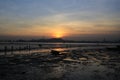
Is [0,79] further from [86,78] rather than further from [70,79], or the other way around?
[86,78]

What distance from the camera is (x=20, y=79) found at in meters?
16.3

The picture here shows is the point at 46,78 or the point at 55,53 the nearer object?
the point at 46,78

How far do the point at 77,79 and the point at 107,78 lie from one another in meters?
3.09

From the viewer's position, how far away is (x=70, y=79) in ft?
54.4

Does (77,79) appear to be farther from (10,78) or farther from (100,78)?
(10,78)

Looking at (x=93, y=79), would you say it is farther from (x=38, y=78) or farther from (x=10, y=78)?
(x=10, y=78)

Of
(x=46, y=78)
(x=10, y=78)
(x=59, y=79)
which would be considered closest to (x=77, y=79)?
(x=59, y=79)

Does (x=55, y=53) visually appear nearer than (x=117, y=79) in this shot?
No

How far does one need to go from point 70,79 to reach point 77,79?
69 centimetres

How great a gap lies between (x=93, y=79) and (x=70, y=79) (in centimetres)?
224

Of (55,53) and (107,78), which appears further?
(55,53)

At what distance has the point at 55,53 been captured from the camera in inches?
1991

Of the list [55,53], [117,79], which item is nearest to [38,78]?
[117,79]

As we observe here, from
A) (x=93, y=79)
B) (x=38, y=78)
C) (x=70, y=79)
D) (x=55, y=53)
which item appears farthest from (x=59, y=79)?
(x=55, y=53)
